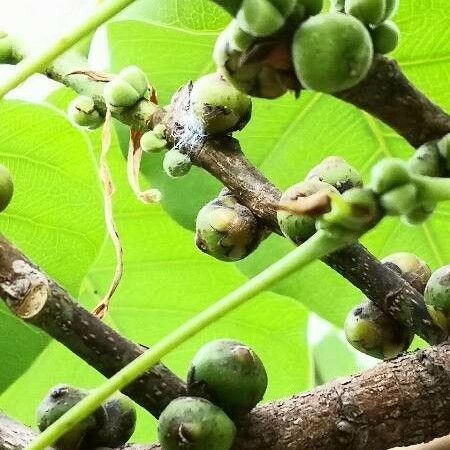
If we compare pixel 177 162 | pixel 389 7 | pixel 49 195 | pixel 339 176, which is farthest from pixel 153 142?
pixel 49 195

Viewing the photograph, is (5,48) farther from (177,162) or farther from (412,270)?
(412,270)

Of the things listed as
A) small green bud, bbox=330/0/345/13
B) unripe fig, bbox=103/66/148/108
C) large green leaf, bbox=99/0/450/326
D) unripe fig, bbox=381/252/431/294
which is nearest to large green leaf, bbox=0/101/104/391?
large green leaf, bbox=99/0/450/326

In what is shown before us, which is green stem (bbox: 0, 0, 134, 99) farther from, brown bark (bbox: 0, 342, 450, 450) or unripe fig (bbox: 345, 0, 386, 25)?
brown bark (bbox: 0, 342, 450, 450)

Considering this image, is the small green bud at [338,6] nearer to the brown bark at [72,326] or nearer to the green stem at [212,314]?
the green stem at [212,314]

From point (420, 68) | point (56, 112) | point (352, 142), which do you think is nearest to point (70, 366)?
point (56, 112)

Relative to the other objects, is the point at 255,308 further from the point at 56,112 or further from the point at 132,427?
the point at 132,427

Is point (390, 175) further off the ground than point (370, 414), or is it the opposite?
point (390, 175)

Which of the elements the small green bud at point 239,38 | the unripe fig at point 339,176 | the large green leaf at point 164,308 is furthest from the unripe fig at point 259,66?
the large green leaf at point 164,308
